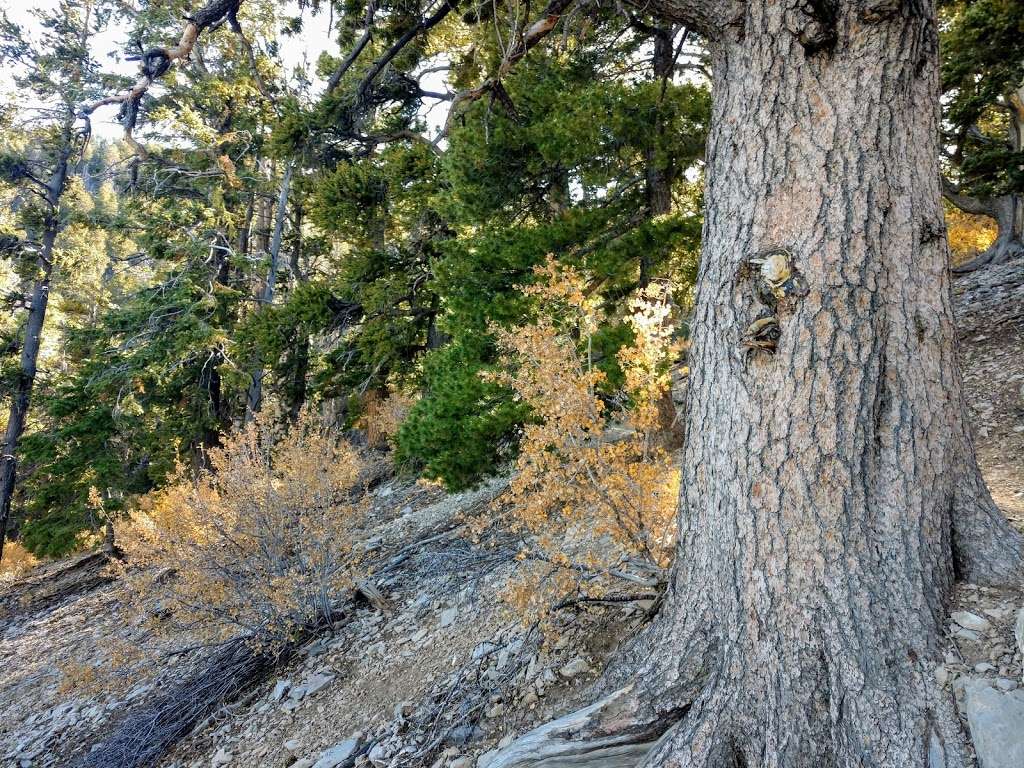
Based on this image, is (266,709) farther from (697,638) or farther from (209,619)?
(697,638)

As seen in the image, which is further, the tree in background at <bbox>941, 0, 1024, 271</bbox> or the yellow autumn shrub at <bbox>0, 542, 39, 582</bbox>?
the yellow autumn shrub at <bbox>0, 542, 39, 582</bbox>

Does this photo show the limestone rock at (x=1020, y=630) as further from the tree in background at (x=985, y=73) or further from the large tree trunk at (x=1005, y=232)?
the large tree trunk at (x=1005, y=232)

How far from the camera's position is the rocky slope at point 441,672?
173 centimetres

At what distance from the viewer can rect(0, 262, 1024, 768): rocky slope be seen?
5.68 feet

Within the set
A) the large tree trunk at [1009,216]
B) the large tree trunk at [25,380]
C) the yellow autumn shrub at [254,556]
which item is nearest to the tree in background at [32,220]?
the large tree trunk at [25,380]

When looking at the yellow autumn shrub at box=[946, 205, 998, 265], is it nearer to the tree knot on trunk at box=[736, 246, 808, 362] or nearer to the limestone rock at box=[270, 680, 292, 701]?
the tree knot on trunk at box=[736, 246, 808, 362]

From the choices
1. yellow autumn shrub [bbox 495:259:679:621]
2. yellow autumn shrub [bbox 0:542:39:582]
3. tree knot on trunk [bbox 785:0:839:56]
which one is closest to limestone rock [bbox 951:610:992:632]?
yellow autumn shrub [bbox 495:259:679:621]

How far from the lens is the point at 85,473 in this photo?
11688mm

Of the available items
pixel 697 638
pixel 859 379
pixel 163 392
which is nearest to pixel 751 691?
pixel 697 638

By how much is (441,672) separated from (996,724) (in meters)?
2.84

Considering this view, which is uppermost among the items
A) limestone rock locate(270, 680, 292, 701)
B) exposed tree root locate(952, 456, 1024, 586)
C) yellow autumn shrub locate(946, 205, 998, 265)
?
yellow autumn shrub locate(946, 205, 998, 265)

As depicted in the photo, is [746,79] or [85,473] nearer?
[746,79]

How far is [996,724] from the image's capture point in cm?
150

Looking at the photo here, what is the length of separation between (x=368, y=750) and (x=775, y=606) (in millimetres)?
2488
